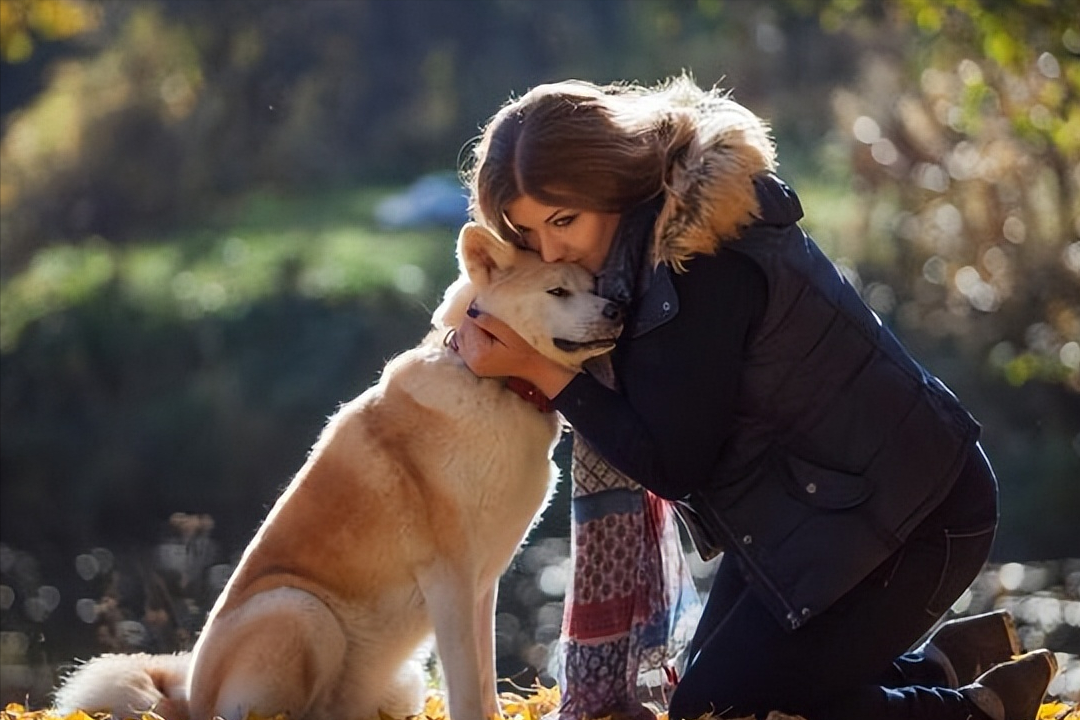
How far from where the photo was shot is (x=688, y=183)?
331 centimetres

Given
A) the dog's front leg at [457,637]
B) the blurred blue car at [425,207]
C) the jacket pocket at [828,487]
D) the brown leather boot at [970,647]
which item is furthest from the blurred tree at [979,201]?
the blurred blue car at [425,207]

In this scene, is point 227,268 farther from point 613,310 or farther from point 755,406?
point 755,406

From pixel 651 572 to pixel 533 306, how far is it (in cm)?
75

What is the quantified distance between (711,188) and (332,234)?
15011mm

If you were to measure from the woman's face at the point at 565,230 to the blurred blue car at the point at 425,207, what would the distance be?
14228 mm

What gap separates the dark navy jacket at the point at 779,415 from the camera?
331 cm

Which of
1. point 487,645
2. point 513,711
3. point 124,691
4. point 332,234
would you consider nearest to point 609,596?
point 487,645

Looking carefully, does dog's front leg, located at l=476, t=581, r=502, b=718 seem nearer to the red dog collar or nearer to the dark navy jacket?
the red dog collar

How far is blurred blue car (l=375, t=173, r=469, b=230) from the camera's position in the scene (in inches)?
723

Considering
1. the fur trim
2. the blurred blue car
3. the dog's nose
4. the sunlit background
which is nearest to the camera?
the fur trim

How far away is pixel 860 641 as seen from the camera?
3.42 meters

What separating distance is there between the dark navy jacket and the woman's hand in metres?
0.17

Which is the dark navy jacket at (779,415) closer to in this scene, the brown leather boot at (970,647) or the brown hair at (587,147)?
the brown hair at (587,147)

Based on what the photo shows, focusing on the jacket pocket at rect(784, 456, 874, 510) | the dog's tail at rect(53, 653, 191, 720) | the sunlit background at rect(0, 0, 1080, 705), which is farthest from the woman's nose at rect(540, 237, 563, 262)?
the sunlit background at rect(0, 0, 1080, 705)
